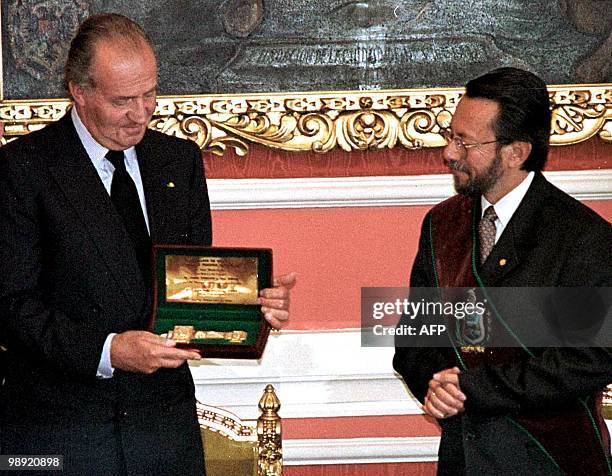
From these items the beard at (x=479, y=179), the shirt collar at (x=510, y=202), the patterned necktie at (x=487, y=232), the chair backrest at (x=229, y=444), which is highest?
the beard at (x=479, y=179)

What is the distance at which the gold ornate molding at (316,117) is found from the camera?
387cm

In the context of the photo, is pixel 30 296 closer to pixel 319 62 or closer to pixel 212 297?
pixel 212 297

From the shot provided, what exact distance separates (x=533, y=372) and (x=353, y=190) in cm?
137

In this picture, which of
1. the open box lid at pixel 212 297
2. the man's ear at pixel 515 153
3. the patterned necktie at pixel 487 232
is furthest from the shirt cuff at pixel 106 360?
the man's ear at pixel 515 153

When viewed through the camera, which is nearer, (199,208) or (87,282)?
(87,282)

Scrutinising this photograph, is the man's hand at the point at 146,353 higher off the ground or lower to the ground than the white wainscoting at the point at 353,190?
lower

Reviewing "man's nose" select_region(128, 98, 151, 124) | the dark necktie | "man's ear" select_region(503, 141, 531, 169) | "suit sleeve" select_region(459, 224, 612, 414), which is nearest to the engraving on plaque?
the dark necktie

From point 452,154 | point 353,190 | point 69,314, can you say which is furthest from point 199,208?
point 353,190

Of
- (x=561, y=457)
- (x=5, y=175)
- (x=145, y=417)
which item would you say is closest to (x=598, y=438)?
(x=561, y=457)

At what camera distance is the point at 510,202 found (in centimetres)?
296

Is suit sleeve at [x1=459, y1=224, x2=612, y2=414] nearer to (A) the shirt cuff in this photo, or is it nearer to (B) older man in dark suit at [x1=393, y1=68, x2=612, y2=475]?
(B) older man in dark suit at [x1=393, y1=68, x2=612, y2=475]

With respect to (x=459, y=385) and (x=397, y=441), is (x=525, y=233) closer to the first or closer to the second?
(x=459, y=385)

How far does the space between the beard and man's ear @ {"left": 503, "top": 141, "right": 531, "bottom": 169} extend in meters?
0.03

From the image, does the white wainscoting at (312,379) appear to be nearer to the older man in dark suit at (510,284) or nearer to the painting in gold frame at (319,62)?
the painting in gold frame at (319,62)
